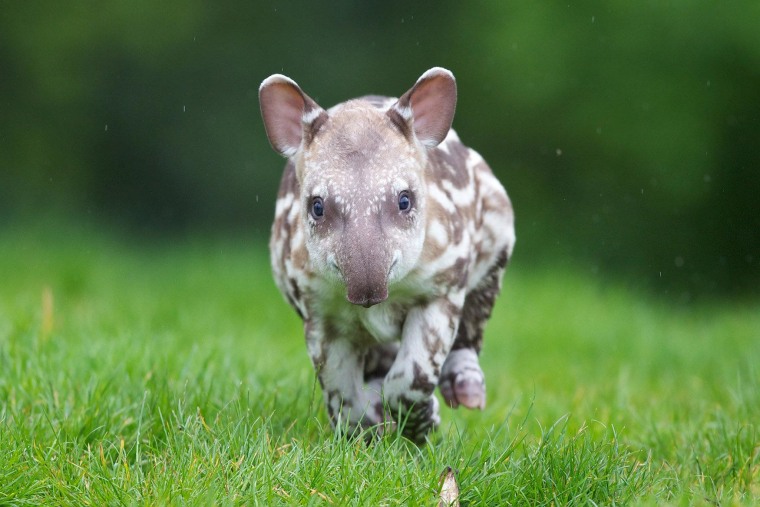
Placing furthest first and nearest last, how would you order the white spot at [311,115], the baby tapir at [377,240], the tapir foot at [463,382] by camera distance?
the tapir foot at [463,382] < the white spot at [311,115] < the baby tapir at [377,240]

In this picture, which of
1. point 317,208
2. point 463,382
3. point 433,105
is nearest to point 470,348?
point 463,382

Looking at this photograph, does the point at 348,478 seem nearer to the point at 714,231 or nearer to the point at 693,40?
the point at 693,40

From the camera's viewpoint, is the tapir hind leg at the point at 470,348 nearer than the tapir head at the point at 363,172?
No

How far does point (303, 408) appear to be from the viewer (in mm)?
5090

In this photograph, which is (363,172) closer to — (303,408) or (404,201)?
(404,201)

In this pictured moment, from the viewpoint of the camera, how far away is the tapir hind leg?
193 inches

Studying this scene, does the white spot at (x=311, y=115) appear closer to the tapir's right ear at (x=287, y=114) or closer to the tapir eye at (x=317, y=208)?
the tapir's right ear at (x=287, y=114)

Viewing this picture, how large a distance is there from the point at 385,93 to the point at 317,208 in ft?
30.0

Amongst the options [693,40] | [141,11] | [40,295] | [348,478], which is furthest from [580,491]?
[141,11]

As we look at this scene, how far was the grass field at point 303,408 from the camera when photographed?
151 inches

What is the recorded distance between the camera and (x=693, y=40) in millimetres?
12000

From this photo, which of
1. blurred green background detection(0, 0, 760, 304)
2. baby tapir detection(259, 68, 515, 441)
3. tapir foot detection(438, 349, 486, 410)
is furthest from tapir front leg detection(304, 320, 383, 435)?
blurred green background detection(0, 0, 760, 304)

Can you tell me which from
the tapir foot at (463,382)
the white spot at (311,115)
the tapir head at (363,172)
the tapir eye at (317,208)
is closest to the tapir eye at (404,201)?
the tapir head at (363,172)

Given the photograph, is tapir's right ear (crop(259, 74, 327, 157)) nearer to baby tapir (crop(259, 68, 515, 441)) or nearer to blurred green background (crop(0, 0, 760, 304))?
baby tapir (crop(259, 68, 515, 441))
